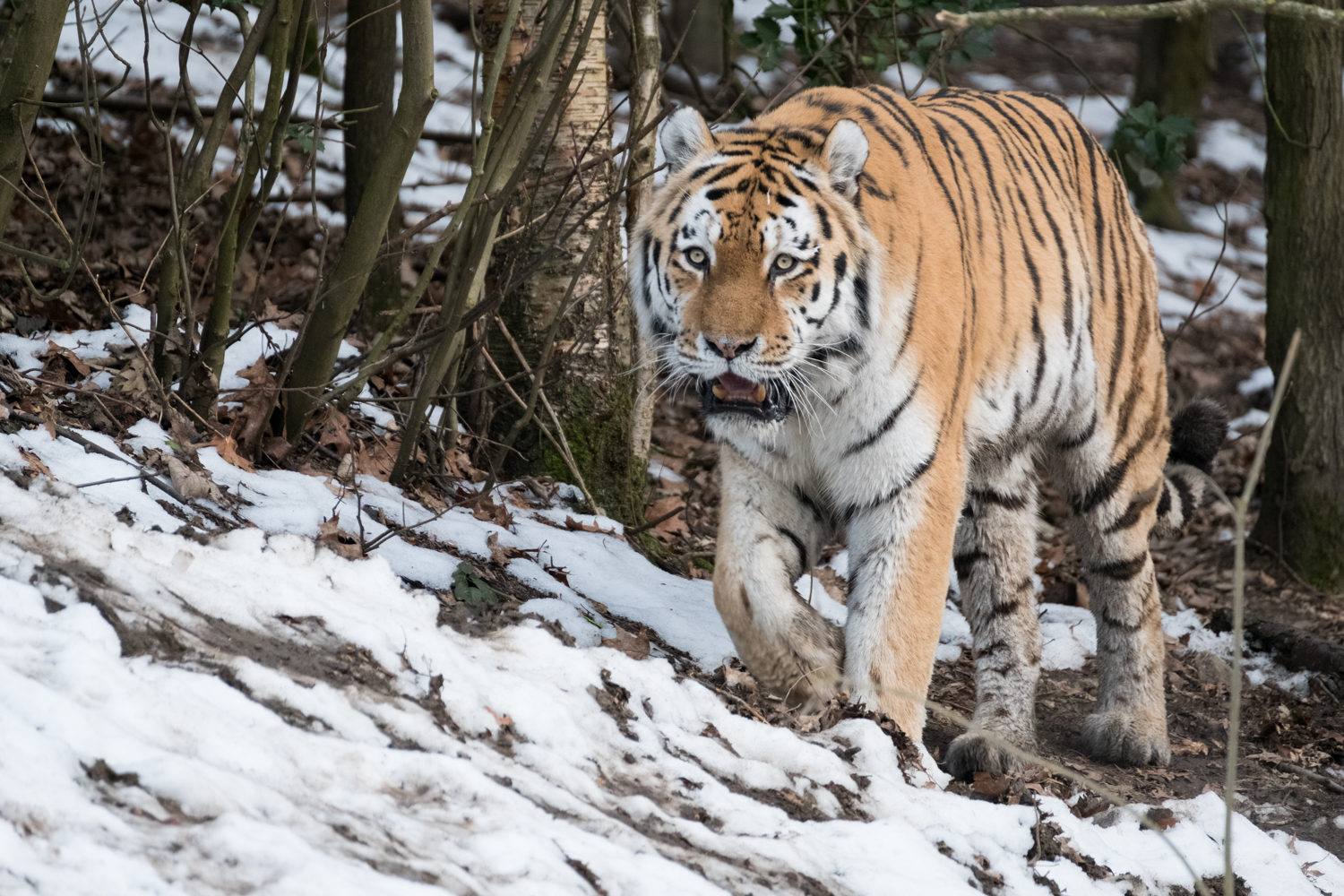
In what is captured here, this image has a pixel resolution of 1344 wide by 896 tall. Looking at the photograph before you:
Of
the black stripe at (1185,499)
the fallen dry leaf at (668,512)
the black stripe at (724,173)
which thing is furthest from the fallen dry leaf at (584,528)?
the black stripe at (1185,499)

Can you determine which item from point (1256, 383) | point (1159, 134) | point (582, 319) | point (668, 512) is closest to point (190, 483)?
point (582, 319)

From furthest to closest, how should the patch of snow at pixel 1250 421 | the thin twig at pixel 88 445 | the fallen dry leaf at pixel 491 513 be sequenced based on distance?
the patch of snow at pixel 1250 421 < the fallen dry leaf at pixel 491 513 < the thin twig at pixel 88 445

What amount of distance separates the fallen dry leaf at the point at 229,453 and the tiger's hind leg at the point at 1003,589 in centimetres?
233

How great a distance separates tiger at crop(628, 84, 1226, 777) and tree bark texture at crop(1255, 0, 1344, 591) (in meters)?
1.81

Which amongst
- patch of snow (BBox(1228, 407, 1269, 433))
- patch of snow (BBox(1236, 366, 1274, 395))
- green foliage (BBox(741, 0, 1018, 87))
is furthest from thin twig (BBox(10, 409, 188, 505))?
patch of snow (BBox(1236, 366, 1274, 395))

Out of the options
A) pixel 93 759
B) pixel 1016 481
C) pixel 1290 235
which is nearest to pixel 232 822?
pixel 93 759

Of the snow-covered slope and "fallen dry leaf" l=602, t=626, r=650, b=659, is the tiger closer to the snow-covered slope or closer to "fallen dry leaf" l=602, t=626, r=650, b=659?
"fallen dry leaf" l=602, t=626, r=650, b=659

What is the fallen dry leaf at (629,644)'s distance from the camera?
3557mm

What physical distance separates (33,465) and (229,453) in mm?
845

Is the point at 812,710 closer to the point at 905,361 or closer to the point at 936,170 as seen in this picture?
the point at 905,361

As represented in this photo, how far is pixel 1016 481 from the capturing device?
4.45 meters

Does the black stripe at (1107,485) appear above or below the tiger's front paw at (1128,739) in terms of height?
above

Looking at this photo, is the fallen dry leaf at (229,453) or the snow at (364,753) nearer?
the snow at (364,753)

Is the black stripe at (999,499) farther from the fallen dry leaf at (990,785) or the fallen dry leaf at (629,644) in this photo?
the fallen dry leaf at (629,644)
